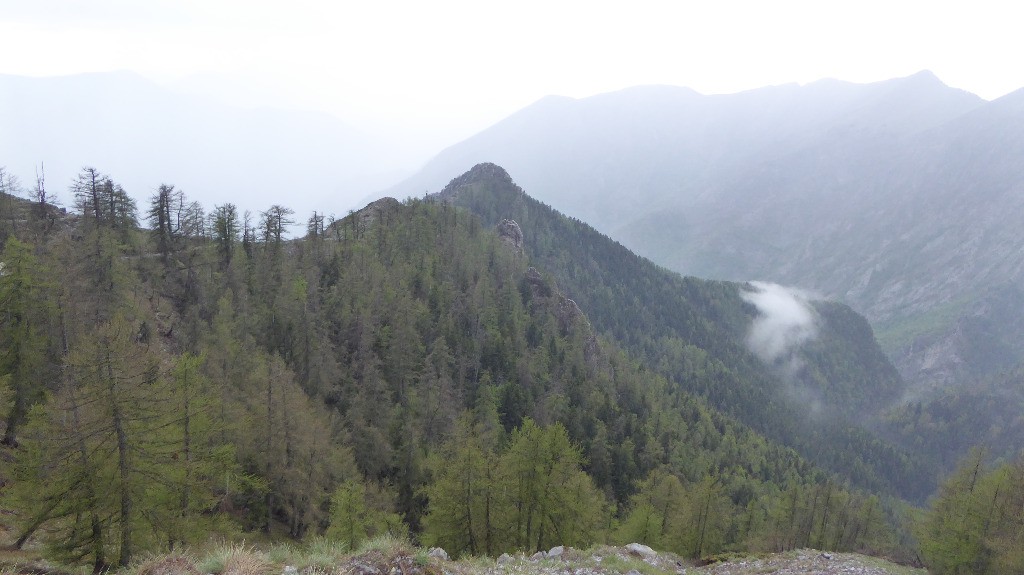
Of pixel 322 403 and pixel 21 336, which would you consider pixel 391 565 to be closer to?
pixel 21 336

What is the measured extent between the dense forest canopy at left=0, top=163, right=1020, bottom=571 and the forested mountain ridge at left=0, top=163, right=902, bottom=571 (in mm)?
194

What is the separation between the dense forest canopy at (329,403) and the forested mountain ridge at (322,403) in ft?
0.64

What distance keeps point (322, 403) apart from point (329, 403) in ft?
16.8

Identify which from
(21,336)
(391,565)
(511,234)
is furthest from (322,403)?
(511,234)

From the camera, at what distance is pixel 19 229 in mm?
51344

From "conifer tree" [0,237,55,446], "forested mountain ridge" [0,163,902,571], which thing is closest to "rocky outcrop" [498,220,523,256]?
"forested mountain ridge" [0,163,902,571]

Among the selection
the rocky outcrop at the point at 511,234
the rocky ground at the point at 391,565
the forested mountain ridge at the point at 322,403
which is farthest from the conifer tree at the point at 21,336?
the rocky outcrop at the point at 511,234

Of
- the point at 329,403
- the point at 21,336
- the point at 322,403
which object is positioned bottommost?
the point at 329,403

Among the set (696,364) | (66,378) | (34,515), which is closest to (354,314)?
(66,378)

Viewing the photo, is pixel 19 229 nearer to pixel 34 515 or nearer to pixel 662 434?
pixel 34 515

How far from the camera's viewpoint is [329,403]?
56.7 metres

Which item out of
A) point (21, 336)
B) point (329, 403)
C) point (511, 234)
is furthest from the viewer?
point (511, 234)

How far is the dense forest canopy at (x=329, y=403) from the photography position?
21.0m

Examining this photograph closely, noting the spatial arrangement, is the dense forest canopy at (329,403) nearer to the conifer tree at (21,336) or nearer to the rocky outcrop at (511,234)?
the conifer tree at (21,336)
